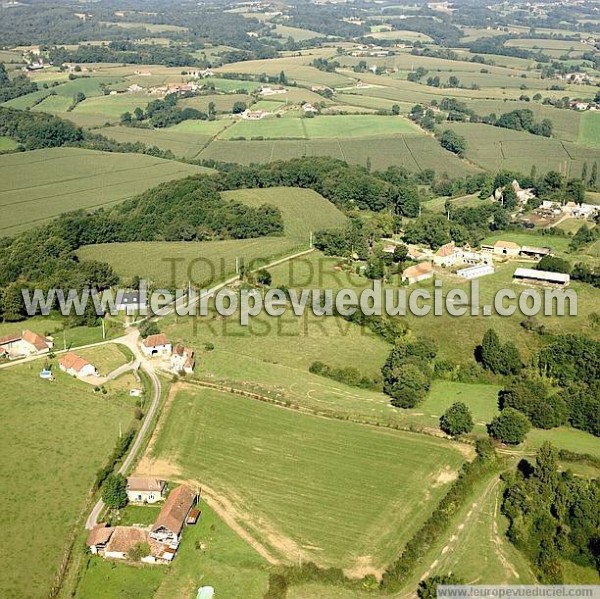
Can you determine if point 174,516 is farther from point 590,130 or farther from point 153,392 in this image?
point 590,130

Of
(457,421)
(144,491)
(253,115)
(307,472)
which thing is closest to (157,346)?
(144,491)

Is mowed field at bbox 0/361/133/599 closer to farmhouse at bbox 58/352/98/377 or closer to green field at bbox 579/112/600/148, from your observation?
farmhouse at bbox 58/352/98/377

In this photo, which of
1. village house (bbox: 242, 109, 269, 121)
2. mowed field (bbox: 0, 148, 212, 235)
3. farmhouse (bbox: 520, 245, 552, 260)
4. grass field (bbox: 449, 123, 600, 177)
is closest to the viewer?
farmhouse (bbox: 520, 245, 552, 260)

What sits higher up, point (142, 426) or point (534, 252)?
point (142, 426)

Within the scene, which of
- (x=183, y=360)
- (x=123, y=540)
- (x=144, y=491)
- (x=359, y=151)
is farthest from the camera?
(x=359, y=151)

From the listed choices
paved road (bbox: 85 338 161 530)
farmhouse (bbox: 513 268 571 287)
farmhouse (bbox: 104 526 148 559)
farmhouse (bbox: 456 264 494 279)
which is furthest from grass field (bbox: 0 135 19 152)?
farmhouse (bbox: 104 526 148 559)

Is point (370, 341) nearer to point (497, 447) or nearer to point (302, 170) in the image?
point (497, 447)

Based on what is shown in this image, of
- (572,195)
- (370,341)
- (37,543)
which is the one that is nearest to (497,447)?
(370,341)

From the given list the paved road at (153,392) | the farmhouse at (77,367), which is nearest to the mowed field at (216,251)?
the paved road at (153,392)
